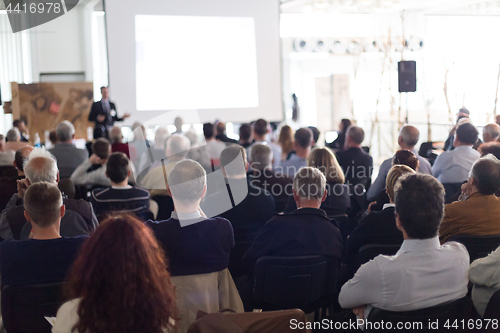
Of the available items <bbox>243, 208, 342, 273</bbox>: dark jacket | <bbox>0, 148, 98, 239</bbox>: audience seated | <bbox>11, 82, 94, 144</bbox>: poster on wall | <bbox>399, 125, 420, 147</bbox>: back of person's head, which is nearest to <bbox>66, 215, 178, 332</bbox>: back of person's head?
<bbox>243, 208, 342, 273</bbox>: dark jacket

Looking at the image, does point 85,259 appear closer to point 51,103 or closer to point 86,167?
point 86,167

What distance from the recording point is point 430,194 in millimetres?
1780

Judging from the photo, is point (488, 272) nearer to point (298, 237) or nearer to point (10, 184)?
point (298, 237)

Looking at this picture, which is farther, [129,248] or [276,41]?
[276,41]

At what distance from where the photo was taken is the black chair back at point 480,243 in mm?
2240

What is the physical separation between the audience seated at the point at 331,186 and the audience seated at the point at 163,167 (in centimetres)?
113

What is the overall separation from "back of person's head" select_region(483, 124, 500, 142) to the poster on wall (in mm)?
6359

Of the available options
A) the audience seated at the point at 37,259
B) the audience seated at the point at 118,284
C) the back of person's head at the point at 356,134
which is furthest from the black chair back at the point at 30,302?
the back of person's head at the point at 356,134

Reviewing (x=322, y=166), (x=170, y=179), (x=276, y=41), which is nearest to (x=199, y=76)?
(x=276, y=41)

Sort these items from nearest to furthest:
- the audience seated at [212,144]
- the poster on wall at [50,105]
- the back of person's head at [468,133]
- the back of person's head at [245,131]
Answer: the back of person's head at [468,133]
the audience seated at [212,144]
the back of person's head at [245,131]
the poster on wall at [50,105]

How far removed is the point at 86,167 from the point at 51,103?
15.0 feet

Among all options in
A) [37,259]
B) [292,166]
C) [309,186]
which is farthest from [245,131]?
[37,259]

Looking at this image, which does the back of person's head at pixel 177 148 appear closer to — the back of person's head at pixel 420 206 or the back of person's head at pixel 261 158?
the back of person's head at pixel 261 158

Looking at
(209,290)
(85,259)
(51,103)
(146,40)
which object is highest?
(146,40)
